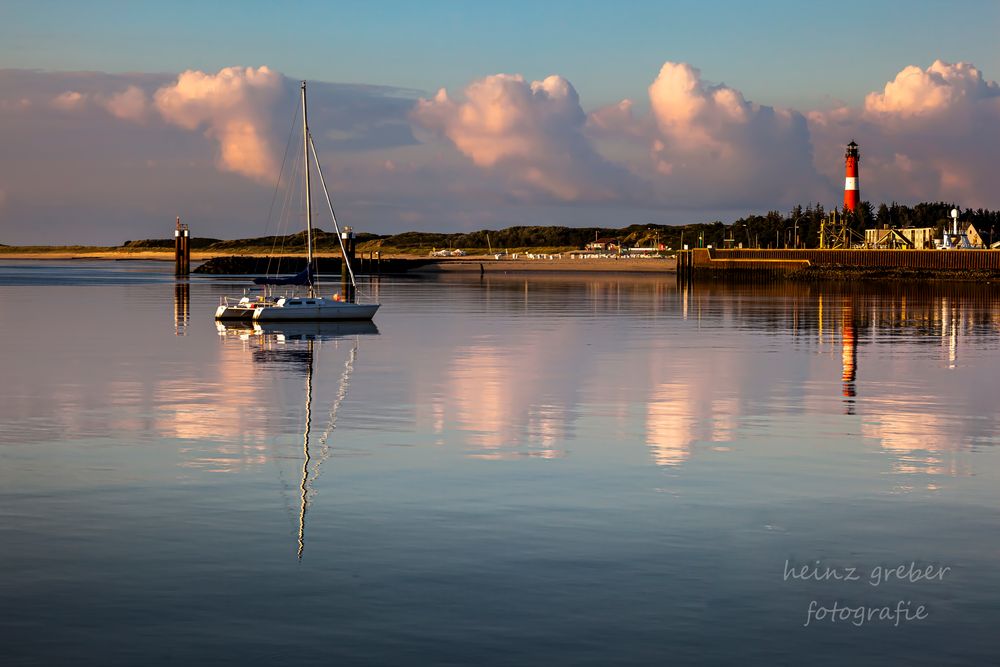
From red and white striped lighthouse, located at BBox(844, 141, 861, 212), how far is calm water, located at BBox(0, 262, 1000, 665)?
15649cm

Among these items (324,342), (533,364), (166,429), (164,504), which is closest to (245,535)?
(164,504)

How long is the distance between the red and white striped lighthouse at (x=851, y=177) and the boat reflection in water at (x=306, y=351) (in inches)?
5513

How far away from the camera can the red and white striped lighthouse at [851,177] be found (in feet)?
634

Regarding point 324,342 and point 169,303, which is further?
point 169,303

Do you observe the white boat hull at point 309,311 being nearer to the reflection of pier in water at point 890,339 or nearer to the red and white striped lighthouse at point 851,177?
the reflection of pier in water at point 890,339

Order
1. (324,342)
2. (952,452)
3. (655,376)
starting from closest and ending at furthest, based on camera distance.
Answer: (952,452) → (655,376) → (324,342)

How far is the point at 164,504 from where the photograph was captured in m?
19.4

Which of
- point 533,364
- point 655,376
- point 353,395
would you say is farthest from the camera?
point 533,364

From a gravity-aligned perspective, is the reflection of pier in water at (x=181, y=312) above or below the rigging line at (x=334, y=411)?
above

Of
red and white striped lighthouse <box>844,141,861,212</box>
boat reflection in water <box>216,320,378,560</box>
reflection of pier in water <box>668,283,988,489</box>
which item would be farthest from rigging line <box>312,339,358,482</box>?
red and white striped lighthouse <box>844,141,861,212</box>

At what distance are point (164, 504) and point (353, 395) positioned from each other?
1583cm

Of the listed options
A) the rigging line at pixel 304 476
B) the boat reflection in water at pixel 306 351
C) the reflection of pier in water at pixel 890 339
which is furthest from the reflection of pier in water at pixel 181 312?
the reflection of pier in water at pixel 890 339

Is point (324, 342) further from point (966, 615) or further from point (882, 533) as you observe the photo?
point (966, 615)

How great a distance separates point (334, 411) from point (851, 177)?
177 m
